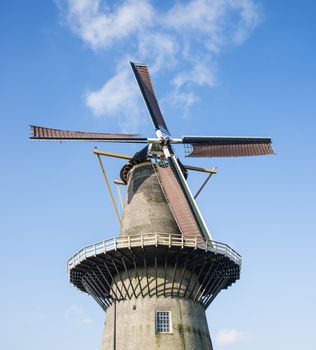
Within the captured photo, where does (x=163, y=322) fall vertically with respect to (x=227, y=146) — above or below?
below

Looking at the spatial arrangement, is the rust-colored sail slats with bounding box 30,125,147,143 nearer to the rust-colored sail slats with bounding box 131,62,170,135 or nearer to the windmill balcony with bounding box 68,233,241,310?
the rust-colored sail slats with bounding box 131,62,170,135

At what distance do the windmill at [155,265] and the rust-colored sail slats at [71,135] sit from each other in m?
0.06

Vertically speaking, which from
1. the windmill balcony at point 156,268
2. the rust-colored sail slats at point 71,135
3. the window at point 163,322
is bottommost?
the window at point 163,322

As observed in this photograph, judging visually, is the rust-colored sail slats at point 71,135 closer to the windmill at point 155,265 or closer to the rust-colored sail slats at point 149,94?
the windmill at point 155,265

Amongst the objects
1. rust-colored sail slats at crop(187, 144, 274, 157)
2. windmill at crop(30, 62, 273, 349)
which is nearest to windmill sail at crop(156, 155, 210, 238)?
windmill at crop(30, 62, 273, 349)

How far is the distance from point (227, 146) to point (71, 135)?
1120cm

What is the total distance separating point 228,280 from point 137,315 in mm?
6887

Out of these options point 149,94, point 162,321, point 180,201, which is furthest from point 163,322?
point 149,94

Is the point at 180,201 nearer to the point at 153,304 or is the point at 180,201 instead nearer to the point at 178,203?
the point at 178,203

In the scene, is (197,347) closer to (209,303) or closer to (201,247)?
(209,303)

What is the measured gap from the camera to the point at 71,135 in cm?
2800

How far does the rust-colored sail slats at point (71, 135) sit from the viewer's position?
27.1m

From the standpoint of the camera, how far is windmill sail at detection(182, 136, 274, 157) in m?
30.7

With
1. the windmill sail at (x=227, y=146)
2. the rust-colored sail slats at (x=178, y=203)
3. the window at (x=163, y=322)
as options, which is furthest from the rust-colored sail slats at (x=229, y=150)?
the window at (x=163, y=322)
